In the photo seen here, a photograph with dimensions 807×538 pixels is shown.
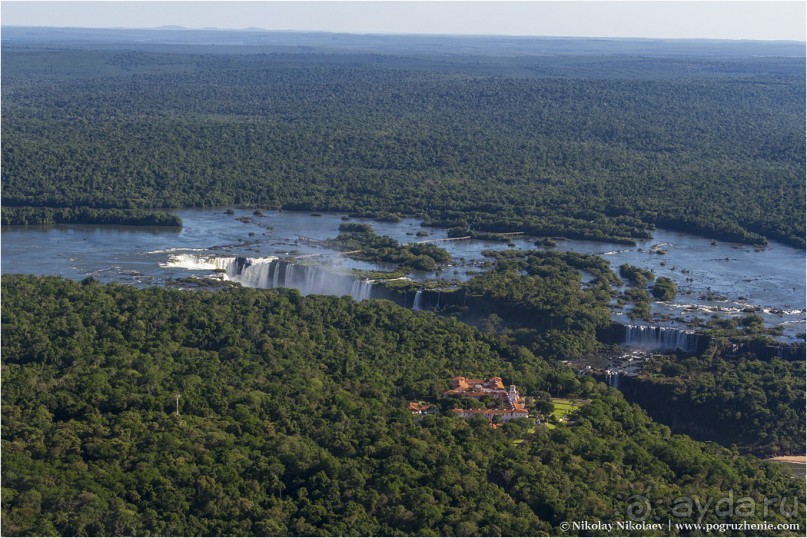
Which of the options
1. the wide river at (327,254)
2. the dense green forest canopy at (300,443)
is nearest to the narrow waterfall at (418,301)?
the wide river at (327,254)

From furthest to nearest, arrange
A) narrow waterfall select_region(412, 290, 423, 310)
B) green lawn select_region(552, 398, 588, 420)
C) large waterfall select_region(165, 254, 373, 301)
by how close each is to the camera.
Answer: large waterfall select_region(165, 254, 373, 301), narrow waterfall select_region(412, 290, 423, 310), green lawn select_region(552, 398, 588, 420)

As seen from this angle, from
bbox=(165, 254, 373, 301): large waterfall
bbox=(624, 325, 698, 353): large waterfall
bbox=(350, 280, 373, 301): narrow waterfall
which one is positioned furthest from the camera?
bbox=(165, 254, 373, 301): large waterfall

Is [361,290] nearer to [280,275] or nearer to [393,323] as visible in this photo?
[280,275]

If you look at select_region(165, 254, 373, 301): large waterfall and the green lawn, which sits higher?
select_region(165, 254, 373, 301): large waterfall

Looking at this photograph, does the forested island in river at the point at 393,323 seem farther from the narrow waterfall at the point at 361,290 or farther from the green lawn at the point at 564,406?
the narrow waterfall at the point at 361,290

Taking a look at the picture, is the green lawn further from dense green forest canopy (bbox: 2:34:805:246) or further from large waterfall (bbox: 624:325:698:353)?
dense green forest canopy (bbox: 2:34:805:246)

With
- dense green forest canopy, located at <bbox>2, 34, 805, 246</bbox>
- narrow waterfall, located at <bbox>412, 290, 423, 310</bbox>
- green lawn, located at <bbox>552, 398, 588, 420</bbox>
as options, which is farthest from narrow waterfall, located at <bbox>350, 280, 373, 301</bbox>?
green lawn, located at <bbox>552, 398, 588, 420</bbox>
